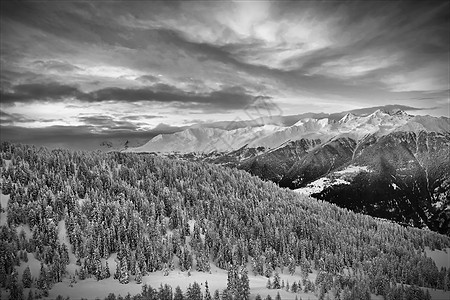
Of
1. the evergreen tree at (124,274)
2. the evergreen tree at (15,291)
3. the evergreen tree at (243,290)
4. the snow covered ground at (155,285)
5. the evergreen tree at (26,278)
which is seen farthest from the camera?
the evergreen tree at (124,274)

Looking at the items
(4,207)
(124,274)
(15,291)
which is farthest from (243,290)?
(4,207)

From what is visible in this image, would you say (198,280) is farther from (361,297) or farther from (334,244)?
(334,244)

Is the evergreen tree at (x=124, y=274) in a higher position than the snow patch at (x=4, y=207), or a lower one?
lower

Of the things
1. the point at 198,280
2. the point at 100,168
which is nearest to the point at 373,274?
the point at 198,280

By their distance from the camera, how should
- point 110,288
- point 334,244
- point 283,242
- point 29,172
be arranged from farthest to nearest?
1. point 334,244
2. point 283,242
3. point 29,172
4. point 110,288

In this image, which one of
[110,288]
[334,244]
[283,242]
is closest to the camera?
[110,288]

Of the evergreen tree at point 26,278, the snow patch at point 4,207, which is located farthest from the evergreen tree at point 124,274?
the snow patch at point 4,207

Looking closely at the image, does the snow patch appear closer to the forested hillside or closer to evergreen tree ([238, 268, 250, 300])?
the forested hillside

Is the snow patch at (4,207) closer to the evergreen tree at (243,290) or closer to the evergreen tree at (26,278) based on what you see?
the evergreen tree at (26,278)

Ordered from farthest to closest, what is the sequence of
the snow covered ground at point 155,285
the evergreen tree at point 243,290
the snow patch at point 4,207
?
1. the snow patch at point 4,207
2. the evergreen tree at point 243,290
3. the snow covered ground at point 155,285
